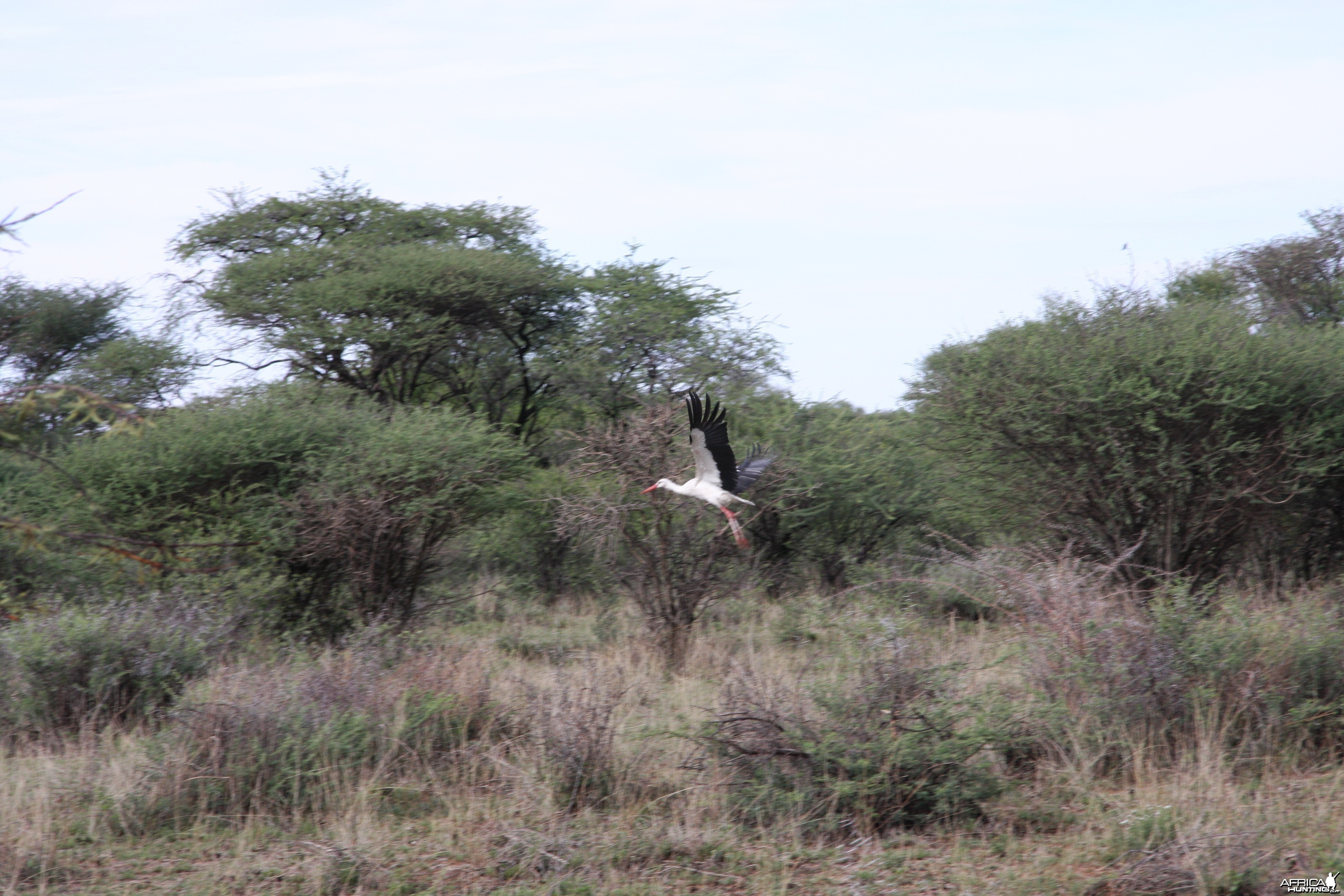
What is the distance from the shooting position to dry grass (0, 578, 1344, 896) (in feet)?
15.8

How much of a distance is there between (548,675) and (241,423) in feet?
14.4

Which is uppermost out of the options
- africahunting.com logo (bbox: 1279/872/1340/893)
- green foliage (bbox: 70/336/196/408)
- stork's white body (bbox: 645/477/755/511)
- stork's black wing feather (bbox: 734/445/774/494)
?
green foliage (bbox: 70/336/196/408)

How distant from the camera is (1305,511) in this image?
10711 millimetres

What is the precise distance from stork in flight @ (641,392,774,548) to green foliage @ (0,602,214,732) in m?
3.60

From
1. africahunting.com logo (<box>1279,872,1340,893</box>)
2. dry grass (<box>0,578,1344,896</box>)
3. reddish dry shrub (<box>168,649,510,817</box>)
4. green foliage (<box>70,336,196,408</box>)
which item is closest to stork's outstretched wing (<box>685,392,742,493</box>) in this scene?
dry grass (<box>0,578,1344,896</box>)

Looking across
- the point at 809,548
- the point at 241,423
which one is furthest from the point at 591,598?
the point at 241,423

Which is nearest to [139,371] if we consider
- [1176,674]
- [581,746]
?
[581,746]

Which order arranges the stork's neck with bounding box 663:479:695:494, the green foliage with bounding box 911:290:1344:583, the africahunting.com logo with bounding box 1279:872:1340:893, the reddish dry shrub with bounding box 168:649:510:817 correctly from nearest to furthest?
the africahunting.com logo with bounding box 1279:872:1340:893, the reddish dry shrub with bounding box 168:649:510:817, the stork's neck with bounding box 663:479:695:494, the green foliage with bounding box 911:290:1344:583

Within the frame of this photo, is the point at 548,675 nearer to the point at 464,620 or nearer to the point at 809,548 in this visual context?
the point at 464,620

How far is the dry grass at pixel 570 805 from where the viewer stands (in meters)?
4.82

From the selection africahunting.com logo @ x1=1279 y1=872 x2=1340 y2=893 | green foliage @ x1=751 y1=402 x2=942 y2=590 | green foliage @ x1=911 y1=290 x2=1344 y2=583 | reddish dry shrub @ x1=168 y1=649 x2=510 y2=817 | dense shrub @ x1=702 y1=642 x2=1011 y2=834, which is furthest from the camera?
green foliage @ x1=751 y1=402 x2=942 y2=590

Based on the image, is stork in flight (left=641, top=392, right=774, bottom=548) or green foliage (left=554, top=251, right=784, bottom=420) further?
green foliage (left=554, top=251, right=784, bottom=420)

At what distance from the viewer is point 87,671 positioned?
275 inches

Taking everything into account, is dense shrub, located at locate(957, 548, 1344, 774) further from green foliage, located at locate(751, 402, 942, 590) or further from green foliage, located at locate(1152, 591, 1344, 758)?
green foliage, located at locate(751, 402, 942, 590)
